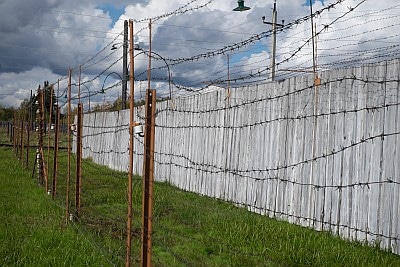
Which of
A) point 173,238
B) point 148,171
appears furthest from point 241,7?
point 148,171

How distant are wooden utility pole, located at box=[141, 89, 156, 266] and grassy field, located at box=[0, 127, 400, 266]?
87 centimetres

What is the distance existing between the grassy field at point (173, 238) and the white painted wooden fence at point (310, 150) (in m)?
0.31

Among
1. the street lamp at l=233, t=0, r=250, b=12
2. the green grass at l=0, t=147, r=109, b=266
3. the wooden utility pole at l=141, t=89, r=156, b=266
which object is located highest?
the street lamp at l=233, t=0, r=250, b=12

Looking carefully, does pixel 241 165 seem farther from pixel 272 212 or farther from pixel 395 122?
pixel 395 122

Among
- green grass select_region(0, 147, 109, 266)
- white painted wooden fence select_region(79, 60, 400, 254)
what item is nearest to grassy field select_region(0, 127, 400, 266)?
green grass select_region(0, 147, 109, 266)

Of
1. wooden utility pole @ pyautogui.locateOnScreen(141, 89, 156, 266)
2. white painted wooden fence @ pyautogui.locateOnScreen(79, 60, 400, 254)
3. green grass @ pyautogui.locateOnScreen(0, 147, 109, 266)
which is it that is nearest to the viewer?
wooden utility pole @ pyautogui.locateOnScreen(141, 89, 156, 266)

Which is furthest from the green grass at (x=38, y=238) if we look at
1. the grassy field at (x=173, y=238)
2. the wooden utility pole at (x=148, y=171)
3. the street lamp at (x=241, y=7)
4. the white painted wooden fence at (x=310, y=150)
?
the street lamp at (x=241, y=7)

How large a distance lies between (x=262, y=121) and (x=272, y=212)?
A: 4.72 feet

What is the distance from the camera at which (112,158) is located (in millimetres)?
17109

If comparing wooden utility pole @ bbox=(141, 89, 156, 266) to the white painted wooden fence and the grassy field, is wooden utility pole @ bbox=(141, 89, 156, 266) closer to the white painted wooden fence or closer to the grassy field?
the white painted wooden fence

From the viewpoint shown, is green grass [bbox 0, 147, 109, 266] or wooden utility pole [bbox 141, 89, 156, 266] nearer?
wooden utility pole [bbox 141, 89, 156, 266]

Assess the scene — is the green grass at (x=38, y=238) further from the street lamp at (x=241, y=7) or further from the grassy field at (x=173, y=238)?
the street lamp at (x=241, y=7)

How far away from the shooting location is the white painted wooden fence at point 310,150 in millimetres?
5754

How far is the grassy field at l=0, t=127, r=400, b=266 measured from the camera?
17.0ft
